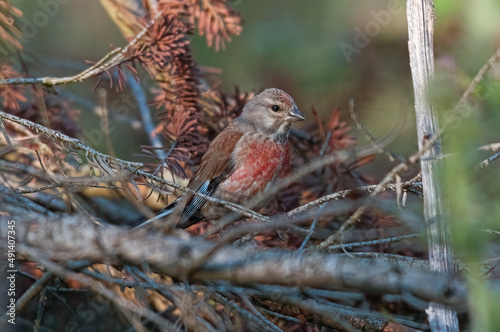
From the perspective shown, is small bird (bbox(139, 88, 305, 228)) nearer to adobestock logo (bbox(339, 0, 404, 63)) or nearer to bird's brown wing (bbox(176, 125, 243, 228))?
bird's brown wing (bbox(176, 125, 243, 228))

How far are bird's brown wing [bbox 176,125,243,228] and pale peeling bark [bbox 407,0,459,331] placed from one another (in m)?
1.63

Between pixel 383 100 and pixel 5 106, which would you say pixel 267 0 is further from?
pixel 5 106

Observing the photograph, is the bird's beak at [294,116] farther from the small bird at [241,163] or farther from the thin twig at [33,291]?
the thin twig at [33,291]

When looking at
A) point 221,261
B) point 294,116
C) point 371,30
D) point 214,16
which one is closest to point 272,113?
point 294,116

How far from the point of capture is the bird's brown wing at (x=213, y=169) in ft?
11.8

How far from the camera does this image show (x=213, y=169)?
12.0 ft

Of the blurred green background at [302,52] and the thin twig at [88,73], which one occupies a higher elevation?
the blurred green background at [302,52]

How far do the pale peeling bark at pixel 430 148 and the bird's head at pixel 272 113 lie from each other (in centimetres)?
163

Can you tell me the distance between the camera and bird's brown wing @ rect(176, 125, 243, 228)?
361 cm

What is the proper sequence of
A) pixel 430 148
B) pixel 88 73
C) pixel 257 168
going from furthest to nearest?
1. pixel 257 168
2. pixel 88 73
3. pixel 430 148

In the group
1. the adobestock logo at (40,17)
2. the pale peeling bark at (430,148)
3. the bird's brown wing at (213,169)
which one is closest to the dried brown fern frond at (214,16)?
the bird's brown wing at (213,169)

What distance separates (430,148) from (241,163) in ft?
5.89

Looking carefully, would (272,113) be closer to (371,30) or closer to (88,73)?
(88,73)

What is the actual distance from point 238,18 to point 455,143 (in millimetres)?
3006
